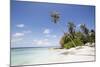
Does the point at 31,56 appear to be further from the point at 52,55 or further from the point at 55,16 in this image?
the point at 55,16

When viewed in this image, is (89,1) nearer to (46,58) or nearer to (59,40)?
(59,40)

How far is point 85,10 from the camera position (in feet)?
8.61

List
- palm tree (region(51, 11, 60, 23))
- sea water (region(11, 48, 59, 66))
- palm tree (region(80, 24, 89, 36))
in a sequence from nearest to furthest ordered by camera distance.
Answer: sea water (region(11, 48, 59, 66)) → palm tree (region(51, 11, 60, 23)) → palm tree (region(80, 24, 89, 36))

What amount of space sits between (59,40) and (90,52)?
1.57ft

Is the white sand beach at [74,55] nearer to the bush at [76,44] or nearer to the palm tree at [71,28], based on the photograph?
the bush at [76,44]

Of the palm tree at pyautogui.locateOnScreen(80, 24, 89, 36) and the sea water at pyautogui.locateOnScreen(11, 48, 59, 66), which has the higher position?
the palm tree at pyautogui.locateOnScreen(80, 24, 89, 36)

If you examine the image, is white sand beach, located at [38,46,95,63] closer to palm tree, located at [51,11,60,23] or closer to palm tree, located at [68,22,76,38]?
palm tree, located at [68,22,76,38]

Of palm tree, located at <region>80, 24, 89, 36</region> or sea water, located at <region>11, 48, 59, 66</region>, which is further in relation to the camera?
palm tree, located at <region>80, 24, 89, 36</region>

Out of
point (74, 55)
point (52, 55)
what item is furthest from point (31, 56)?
point (74, 55)

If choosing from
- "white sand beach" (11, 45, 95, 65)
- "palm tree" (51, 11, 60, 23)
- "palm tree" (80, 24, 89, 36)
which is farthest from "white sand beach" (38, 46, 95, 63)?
"palm tree" (51, 11, 60, 23)

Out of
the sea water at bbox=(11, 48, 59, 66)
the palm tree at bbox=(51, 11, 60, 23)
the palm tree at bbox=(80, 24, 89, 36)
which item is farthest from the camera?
the palm tree at bbox=(80, 24, 89, 36)

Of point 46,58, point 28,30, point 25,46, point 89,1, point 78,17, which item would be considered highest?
point 89,1
